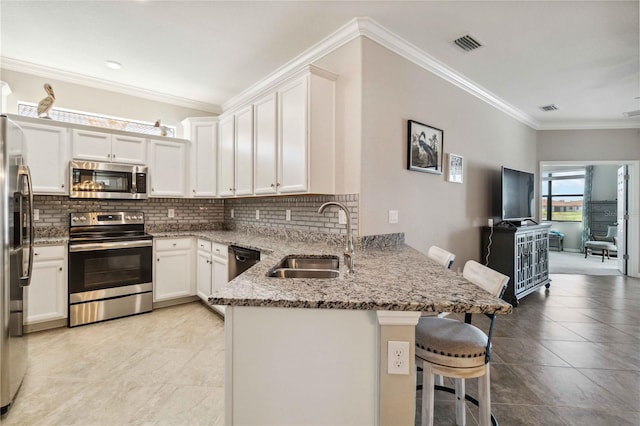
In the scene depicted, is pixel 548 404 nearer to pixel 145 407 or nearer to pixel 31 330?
pixel 145 407

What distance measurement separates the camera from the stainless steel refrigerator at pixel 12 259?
1753mm

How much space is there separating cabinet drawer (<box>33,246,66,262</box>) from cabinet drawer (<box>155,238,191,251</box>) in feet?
2.78

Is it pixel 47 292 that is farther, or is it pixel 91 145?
pixel 91 145

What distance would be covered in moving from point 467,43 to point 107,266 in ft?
13.9

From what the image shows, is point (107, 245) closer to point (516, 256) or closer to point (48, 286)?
point (48, 286)

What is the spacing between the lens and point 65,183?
318 centimetres

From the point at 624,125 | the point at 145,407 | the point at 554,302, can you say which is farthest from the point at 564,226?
the point at 145,407

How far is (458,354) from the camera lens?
1310 mm

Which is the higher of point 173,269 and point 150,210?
point 150,210

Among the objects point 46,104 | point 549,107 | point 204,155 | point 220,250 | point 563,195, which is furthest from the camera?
point 563,195

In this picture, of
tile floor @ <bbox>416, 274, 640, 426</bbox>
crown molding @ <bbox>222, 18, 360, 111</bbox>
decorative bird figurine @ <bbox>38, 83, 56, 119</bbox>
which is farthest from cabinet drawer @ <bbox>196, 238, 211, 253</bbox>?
tile floor @ <bbox>416, 274, 640, 426</bbox>

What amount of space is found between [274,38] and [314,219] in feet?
5.64

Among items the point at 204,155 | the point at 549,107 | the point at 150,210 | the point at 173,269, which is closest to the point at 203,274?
the point at 173,269

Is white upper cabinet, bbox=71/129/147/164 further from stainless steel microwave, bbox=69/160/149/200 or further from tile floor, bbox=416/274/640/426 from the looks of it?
tile floor, bbox=416/274/640/426
